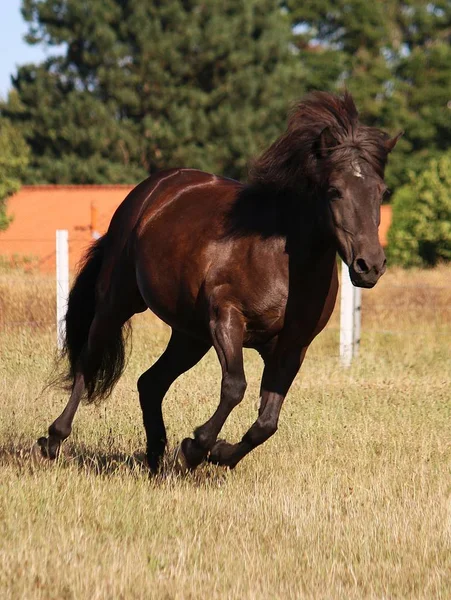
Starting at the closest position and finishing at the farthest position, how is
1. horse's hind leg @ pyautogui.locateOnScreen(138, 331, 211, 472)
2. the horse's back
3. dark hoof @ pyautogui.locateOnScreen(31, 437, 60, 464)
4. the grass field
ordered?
the grass field, the horse's back, dark hoof @ pyautogui.locateOnScreen(31, 437, 60, 464), horse's hind leg @ pyautogui.locateOnScreen(138, 331, 211, 472)

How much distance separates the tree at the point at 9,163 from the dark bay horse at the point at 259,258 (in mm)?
22911

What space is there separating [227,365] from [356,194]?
1.21 meters

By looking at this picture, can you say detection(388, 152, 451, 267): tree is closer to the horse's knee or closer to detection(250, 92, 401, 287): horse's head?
detection(250, 92, 401, 287): horse's head

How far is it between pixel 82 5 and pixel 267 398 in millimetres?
32752

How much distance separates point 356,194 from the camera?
5332 mm

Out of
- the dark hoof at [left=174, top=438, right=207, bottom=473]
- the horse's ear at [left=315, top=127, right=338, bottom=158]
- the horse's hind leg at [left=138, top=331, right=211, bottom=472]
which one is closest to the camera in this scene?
the horse's ear at [left=315, top=127, right=338, bottom=158]

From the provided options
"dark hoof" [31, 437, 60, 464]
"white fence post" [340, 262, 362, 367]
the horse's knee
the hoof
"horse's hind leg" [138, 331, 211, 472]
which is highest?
the horse's knee

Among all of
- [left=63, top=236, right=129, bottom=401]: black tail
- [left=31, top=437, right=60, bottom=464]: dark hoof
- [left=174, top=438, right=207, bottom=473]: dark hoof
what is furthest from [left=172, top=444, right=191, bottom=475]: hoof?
[left=63, top=236, right=129, bottom=401]: black tail

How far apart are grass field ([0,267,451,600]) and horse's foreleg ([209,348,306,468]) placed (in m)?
0.16

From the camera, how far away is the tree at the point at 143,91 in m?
35.7

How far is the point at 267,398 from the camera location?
6113 mm

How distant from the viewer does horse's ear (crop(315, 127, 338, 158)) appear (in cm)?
555

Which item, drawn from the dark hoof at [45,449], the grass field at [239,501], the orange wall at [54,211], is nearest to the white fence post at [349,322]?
the grass field at [239,501]

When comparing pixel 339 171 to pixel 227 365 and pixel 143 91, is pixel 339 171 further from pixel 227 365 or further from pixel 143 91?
pixel 143 91
